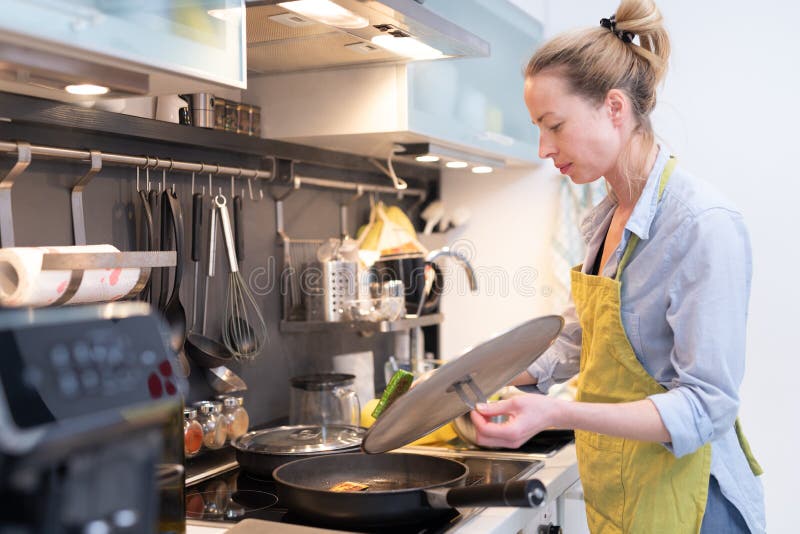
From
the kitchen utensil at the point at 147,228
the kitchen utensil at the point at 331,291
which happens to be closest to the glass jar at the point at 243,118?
the kitchen utensil at the point at 147,228

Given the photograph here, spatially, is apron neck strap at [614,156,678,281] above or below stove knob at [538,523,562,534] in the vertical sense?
above

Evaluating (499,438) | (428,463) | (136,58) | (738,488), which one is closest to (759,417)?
(738,488)

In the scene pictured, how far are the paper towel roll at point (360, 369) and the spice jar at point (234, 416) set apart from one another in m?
0.48

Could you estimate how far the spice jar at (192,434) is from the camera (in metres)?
1.58

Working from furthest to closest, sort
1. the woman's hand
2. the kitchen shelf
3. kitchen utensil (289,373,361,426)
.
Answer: the kitchen shelf → kitchen utensil (289,373,361,426) → the woman's hand

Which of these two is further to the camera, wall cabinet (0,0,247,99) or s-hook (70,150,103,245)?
s-hook (70,150,103,245)

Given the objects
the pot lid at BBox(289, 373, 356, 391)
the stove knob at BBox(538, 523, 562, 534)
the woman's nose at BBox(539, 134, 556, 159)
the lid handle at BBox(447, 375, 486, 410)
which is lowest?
A: the stove knob at BBox(538, 523, 562, 534)

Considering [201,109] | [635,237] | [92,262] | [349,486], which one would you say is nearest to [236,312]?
[201,109]

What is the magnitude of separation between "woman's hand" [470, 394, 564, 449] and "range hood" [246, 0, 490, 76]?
635 millimetres

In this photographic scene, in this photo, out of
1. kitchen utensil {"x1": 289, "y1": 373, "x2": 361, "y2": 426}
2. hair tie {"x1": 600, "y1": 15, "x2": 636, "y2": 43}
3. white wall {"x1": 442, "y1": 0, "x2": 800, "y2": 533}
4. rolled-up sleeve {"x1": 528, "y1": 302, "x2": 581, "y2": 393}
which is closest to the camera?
hair tie {"x1": 600, "y1": 15, "x2": 636, "y2": 43}

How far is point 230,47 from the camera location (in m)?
1.17

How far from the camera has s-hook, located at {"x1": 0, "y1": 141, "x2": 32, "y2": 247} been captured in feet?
4.32

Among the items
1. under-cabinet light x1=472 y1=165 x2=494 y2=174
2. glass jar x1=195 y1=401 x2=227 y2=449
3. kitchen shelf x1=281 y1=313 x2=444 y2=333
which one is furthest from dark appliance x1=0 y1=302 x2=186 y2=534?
under-cabinet light x1=472 y1=165 x2=494 y2=174

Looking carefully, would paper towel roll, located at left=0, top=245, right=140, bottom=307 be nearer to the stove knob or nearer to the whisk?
the whisk
